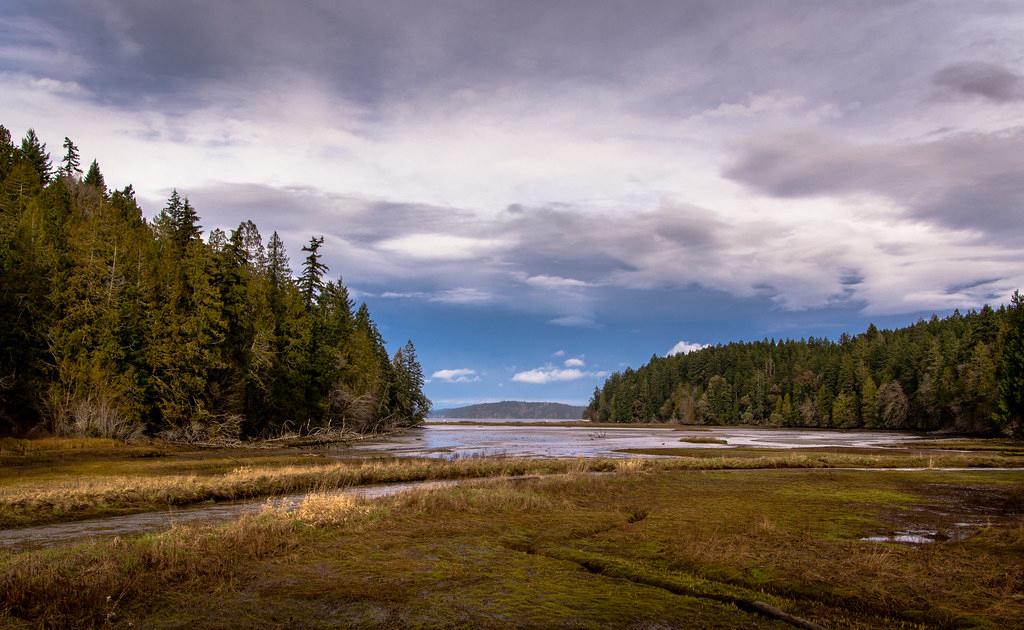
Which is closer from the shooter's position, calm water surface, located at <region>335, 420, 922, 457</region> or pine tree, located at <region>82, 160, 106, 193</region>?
calm water surface, located at <region>335, 420, 922, 457</region>

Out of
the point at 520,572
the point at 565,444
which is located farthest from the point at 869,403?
the point at 520,572

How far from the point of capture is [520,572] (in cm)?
1396

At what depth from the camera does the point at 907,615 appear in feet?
35.9

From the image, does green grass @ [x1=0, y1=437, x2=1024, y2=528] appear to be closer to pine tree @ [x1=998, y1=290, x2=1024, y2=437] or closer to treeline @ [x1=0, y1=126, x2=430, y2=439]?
treeline @ [x1=0, y1=126, x2=430, y2=439]

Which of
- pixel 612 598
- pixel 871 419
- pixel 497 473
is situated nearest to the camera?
pixel 612 598

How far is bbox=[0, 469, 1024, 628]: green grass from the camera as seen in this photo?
10.9m

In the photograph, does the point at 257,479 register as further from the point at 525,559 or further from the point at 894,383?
the point at 894,383

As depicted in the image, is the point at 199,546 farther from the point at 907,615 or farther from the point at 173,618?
the point at 907,615

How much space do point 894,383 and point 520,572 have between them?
14681cm

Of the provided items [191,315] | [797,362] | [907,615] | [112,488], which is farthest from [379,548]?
[797,362]

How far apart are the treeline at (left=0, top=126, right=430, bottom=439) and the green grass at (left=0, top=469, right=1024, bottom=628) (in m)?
43.1

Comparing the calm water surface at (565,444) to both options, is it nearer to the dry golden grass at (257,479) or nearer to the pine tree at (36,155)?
the dry golden grass at (257,479)

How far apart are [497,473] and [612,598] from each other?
88.1 ft

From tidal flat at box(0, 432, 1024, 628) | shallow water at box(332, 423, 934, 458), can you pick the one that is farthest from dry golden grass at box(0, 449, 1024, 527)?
shallow water at box(332, 423, 934, 458)
